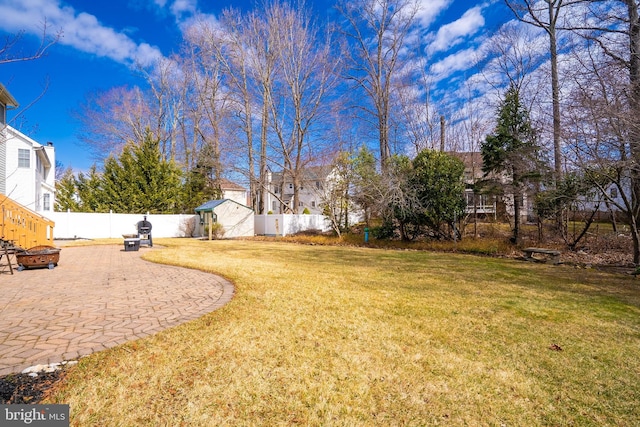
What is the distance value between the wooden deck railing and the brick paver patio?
185cm

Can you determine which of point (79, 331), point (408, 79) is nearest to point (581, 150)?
point (79, 331)

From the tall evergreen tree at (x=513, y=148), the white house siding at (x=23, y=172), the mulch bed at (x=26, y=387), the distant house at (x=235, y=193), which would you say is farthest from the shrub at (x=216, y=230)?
the mulch bed at (x=26, y=387)

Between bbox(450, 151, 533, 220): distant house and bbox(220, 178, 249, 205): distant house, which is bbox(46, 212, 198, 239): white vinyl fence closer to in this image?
bbox(220, 178, 249, 205): distant house

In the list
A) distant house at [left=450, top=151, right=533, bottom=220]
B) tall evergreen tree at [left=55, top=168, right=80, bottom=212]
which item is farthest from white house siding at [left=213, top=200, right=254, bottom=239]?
distant house at [left=450, top=151, right=533, bottom=220]

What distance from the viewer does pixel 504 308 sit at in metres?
4.16

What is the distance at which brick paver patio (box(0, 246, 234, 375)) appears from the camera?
286 cm

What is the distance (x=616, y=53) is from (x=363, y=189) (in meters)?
9.81

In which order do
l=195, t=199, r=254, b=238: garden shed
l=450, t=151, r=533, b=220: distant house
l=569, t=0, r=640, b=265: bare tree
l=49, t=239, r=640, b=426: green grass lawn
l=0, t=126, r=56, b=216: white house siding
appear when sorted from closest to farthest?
l=49, t=239, r=640, b=426: green grass lawn
l=569, t=0, r=640, b=265: bare tree
l=450, t=151, r=533, b=220: distant house
l=0, t=126, r=56, b=216: white house siding
l=195, t=199, r=254, b=238: garden shed

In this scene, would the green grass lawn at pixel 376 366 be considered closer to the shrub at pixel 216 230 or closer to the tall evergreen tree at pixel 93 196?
the shrub at pixel 216 230

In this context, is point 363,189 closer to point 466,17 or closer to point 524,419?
point 466,17

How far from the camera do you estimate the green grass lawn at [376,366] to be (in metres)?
1.95

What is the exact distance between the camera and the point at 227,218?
65.6 ft

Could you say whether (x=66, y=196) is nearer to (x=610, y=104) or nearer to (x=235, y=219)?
(x=235, y=219)

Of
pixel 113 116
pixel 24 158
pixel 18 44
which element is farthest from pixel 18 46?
pixel 113 116
